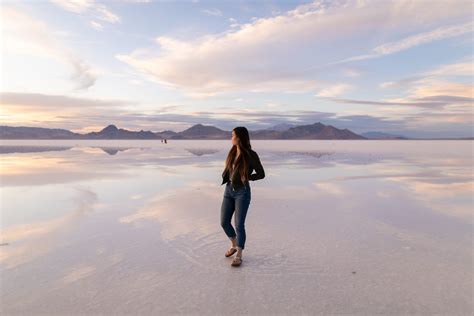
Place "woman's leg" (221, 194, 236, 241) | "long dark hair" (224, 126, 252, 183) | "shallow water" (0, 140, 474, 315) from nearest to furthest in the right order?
"shallow water" (0, 140, 474, 315)
"long dark hair" (224, 126, 252, 183)
"woman's leg" (221, 194, 236, 241)

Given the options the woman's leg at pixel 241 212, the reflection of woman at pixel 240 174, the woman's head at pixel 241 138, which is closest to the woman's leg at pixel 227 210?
the reflection of woman at pixel 240 174

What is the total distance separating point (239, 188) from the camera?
5637 millimetres

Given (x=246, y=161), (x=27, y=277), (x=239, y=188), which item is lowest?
(x=27, y=277)

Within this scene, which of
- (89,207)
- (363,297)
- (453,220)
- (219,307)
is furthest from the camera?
(89,207)

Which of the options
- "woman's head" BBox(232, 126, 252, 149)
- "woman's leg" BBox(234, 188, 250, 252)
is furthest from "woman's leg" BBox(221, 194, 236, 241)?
"woman's head" BBox(232, 126, 252, 149)

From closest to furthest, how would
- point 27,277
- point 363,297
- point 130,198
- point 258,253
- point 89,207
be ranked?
1. point 363,297
2. point 27,277
3. point 258,253
4. point 89,207
5. point 130,198

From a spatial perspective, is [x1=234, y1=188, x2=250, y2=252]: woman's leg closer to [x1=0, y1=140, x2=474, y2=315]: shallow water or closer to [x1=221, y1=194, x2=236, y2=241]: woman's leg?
[x1=221, y1=194, x2=236, y2=241]: woman's leg

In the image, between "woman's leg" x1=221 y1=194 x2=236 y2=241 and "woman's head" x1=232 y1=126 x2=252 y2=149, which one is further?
"woman's leg" x1=221 y1=194 x2=236 y2=241

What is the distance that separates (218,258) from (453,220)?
238 inches

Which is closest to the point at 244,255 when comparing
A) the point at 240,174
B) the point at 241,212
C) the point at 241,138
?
the point at 241,212

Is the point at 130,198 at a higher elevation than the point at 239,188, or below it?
below


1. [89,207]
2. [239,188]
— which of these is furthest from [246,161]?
[89,207]

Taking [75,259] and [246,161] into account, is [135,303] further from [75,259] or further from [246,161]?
[246,161]

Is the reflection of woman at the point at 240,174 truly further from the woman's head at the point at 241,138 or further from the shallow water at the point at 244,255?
the shallow water at the point at 244,255
